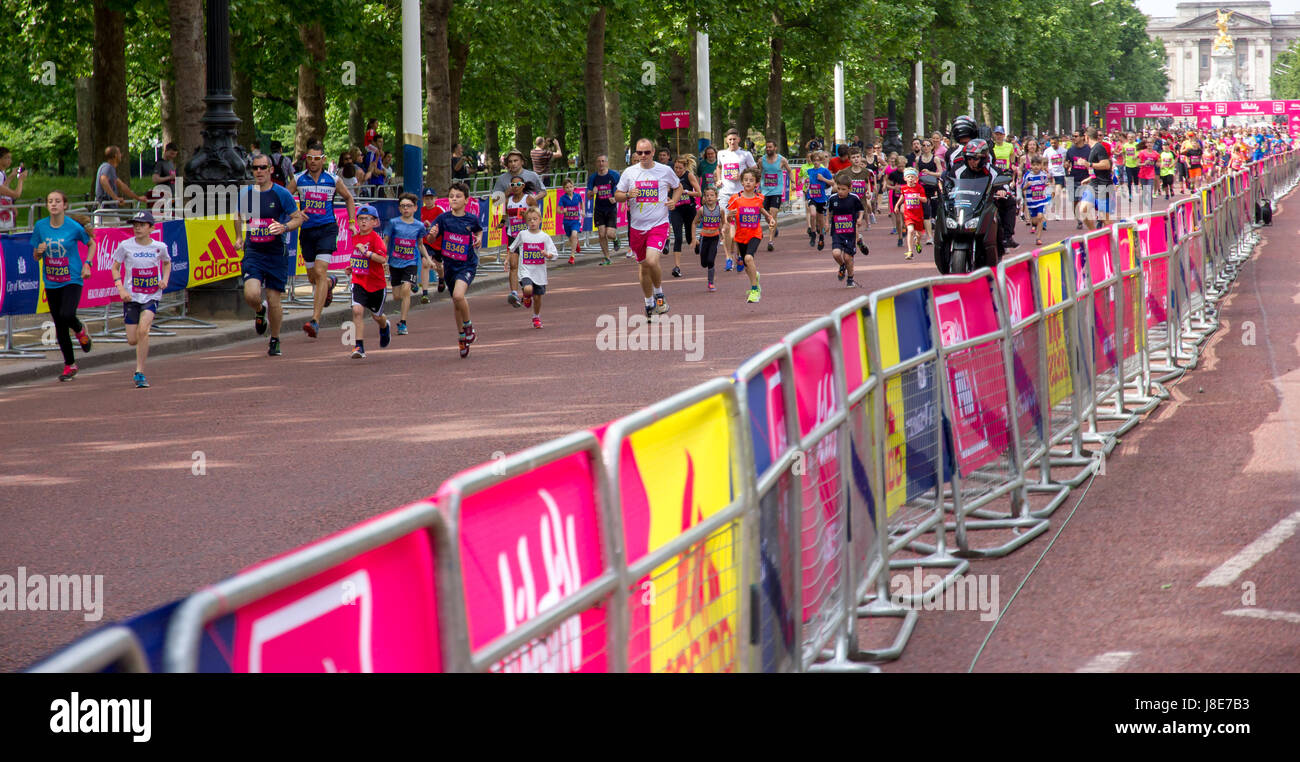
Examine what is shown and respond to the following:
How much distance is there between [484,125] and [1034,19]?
41.9 meters

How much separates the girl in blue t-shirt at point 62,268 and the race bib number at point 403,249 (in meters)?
3.28

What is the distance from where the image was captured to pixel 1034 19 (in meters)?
93.9

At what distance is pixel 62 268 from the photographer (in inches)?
585

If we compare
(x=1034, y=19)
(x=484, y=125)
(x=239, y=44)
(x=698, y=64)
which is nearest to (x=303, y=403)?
(x=239, y=44)

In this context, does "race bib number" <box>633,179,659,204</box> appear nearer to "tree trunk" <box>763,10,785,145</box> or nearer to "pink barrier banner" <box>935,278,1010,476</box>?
"pink barrier banner" <box>935,278,1010,476</box>

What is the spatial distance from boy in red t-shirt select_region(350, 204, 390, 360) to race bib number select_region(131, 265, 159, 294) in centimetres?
192

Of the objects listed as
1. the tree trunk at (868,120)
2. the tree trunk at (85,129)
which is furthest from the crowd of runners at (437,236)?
the tree trunk at (868,120)

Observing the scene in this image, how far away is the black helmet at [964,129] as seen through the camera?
15.9 meters

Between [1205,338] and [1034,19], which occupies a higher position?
[1034,19]

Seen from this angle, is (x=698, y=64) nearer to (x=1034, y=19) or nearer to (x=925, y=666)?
(x=925, y=666)

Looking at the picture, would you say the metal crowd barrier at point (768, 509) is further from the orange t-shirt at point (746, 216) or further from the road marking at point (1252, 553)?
the orange t-shirt at point (746, 216)

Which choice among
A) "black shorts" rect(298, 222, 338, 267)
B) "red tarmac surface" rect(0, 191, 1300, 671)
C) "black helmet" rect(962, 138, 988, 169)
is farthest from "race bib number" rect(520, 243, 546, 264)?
"black helmet" rect(962, 138, 988, 169)

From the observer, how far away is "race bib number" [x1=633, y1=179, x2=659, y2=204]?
18.5 m

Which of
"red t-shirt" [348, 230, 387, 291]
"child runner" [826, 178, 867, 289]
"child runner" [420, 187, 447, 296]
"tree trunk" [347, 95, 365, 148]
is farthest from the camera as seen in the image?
"tree trunk" [347, 95, 365, 148]
